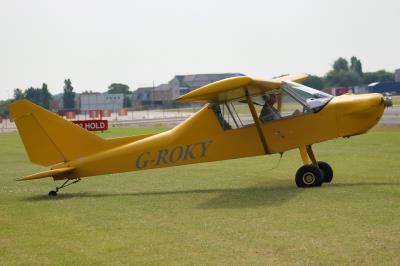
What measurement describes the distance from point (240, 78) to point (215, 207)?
2.59 m

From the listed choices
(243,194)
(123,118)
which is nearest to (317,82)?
(123,118)

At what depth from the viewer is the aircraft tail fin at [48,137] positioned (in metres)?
14.5

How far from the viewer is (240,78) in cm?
1239

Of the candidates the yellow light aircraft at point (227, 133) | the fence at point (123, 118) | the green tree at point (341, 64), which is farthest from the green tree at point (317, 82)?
the yellow light aircraft at point (227, 133)

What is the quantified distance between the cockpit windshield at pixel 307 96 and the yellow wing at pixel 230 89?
31cm

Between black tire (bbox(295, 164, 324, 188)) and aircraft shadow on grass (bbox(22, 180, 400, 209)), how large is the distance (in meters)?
0.17

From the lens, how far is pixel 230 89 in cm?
1248

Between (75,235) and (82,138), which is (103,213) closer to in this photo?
(75,235)

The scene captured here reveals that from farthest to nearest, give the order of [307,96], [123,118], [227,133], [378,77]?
[378,77]
[123,118]
[227,133]
[307,96]

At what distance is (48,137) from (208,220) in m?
5.86

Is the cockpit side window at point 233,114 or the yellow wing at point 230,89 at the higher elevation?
the yellow wing at point 230,89

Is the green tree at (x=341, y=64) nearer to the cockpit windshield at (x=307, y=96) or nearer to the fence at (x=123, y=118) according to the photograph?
the fence at (x=123, y=118)

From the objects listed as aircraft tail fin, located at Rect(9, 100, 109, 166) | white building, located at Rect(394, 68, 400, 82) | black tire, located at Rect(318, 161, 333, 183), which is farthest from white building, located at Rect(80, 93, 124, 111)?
black tire, located at Rect(318, 161, 333, 183)

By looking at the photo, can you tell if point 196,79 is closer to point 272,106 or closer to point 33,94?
point 33,94
